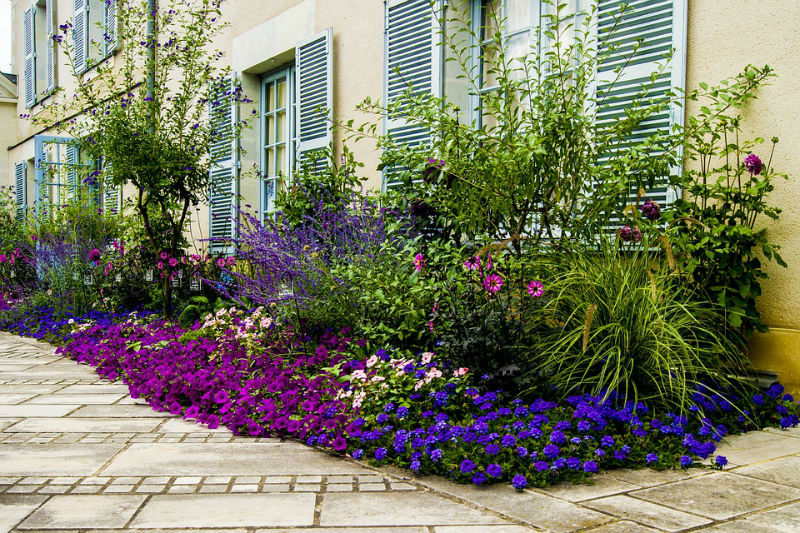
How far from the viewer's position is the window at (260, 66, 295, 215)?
24.8 feet

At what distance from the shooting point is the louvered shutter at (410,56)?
5508 mm

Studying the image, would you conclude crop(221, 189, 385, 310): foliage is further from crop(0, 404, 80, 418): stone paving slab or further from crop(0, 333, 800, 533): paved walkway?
crop(0, 333, 800, 533): paved walkway

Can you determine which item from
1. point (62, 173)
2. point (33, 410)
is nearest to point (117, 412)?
point (33, 410)

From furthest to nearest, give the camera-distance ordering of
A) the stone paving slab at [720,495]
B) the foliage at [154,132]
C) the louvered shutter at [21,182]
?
the louvered shutter at [21,182] → the foliage at [154,132] → the stone paving slab at [720,495]

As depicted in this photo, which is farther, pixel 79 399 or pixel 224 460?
pixel 79 399

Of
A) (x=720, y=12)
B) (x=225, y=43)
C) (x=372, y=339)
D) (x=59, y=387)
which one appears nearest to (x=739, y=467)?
(x=372, y=339)

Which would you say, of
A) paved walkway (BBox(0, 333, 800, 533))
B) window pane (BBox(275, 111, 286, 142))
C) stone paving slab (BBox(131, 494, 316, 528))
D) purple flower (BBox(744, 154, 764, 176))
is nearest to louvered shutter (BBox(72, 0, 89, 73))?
window pane (BBox(275, 111, 286, 142))

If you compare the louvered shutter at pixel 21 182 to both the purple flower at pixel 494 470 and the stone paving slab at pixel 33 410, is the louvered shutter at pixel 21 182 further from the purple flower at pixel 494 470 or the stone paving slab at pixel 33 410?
the purple flower at pixel 494 470

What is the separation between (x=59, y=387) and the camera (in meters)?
4.48

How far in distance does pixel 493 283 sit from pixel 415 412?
739 mm

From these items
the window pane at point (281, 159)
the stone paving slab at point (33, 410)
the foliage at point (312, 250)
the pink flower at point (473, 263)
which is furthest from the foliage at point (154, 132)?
the pink flower at point (473, 263)

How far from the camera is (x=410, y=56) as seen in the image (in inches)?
226

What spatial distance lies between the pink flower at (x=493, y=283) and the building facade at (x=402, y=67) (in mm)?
1156

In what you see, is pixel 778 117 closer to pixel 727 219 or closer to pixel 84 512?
pixel 727 219
